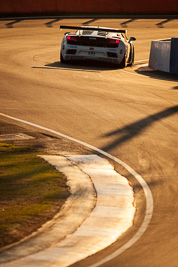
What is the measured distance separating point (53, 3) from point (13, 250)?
37.2 meters

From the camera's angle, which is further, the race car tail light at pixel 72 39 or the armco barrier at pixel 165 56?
the armco barrier at pixel 165 56

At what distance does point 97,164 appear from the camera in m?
9.73

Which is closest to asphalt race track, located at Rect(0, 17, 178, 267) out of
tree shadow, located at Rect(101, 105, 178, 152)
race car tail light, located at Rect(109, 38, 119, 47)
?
tree shadow, located at Rect(101, 105, 178, 152)

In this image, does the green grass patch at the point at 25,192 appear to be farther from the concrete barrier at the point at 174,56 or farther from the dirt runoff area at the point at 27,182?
the concrete barrier at the point at 174,56

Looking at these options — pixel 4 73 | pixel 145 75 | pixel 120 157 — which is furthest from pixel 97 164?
pixel 145 75

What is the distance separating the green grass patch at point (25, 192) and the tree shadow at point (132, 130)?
167 cm

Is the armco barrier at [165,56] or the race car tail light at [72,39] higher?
the race car tail light at [72,39]

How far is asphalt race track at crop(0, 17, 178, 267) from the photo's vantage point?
21.9 feet

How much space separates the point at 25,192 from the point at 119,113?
619 centimetres

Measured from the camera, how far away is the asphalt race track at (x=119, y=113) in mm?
6684

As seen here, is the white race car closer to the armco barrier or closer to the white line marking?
the armco barrier

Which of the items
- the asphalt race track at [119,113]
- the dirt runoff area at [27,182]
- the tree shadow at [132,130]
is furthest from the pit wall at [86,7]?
the dirt runoff area at [27,182]

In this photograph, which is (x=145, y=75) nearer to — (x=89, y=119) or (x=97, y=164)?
(x=89, y=119)

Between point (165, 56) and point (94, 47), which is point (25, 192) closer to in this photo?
point (94, 47)
